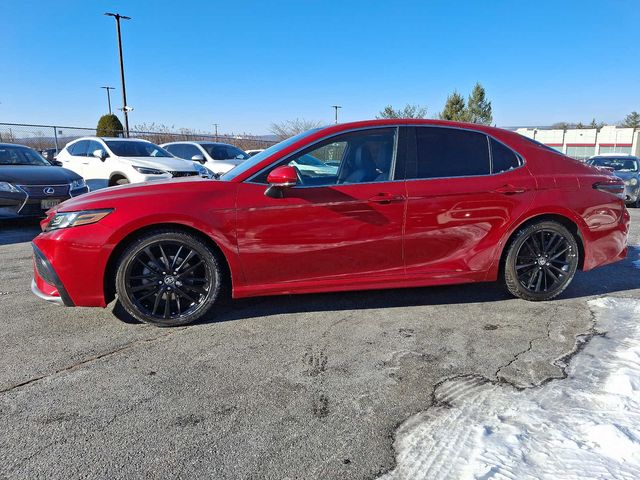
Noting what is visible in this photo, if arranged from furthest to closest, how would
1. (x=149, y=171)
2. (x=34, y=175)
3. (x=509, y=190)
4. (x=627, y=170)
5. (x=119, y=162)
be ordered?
(x=627, y=170)
(x=119, y=162)
(x=149, y=171)
(x=34, y=175)
(x=509, y=190)

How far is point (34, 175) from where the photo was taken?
766 cm

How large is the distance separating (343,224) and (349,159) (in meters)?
0.60

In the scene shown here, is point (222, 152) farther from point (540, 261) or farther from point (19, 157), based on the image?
point (540, 261)

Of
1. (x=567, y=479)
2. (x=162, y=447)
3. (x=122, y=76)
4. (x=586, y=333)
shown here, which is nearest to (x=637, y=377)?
(x=586, y=333)

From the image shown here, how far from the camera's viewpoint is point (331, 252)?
359 centimetres

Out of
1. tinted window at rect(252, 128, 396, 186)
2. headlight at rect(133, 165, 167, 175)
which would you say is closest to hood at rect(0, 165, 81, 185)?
headlight at rect(133, 165, 167, 175)

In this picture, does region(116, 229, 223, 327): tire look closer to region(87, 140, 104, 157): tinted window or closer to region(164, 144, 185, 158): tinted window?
region(87, 140, 104, 157): tinted window

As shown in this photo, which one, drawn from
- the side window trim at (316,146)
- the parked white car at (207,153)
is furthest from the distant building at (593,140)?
the side window trim at (316,146)

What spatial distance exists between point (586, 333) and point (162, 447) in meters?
3.09

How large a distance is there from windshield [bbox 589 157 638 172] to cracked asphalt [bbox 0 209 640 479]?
10.4m

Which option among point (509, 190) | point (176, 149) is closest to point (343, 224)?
point (509, 190)

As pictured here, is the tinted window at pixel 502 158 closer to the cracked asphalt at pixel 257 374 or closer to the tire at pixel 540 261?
the tire at pixel 540 261

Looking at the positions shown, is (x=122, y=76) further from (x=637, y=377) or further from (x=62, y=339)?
(x=637, y=377)

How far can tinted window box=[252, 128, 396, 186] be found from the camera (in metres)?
3.68
